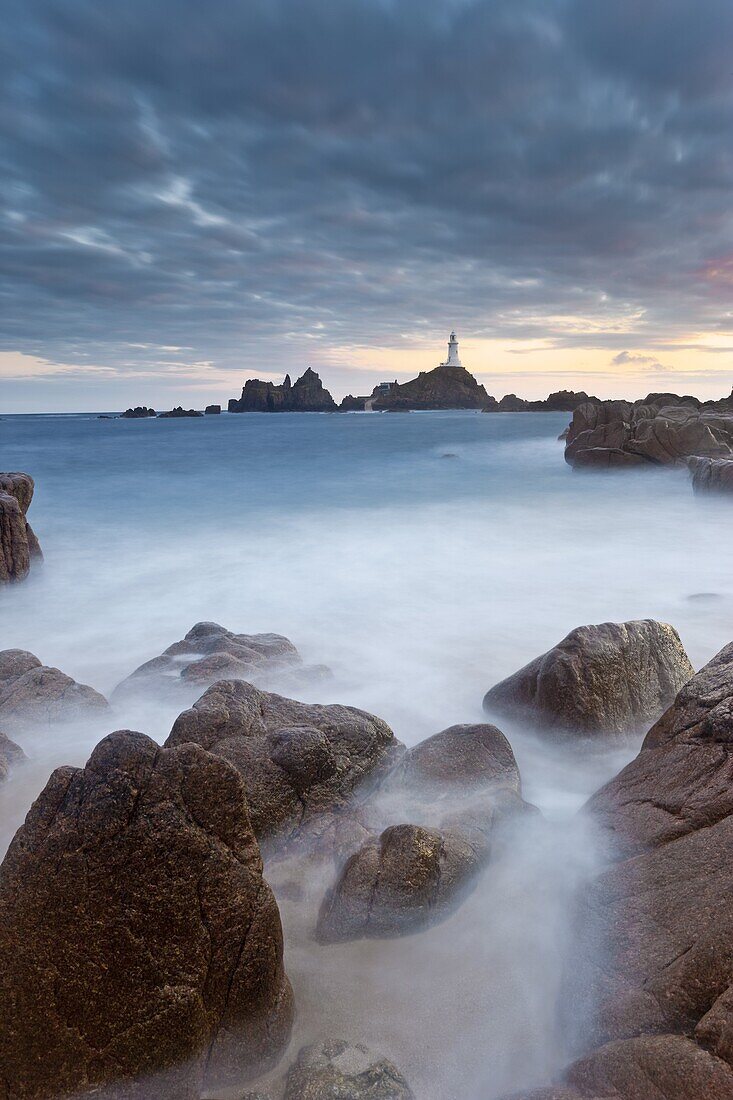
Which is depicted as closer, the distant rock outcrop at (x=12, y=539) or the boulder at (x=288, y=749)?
the boulder at (x=288, y=749)

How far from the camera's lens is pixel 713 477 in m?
22.5

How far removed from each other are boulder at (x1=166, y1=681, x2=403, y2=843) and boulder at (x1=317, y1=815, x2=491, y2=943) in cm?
62

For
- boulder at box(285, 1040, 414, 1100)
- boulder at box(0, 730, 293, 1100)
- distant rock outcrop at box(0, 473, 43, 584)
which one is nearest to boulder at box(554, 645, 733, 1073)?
boulder at box(285, 1040, 414, 1100)

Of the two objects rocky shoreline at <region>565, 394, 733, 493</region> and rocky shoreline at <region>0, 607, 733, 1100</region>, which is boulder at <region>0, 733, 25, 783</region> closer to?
rocky shoreline at <region>0, 607, 733, 1100</region>

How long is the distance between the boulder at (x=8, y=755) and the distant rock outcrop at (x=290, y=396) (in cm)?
15871

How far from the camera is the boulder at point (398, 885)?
3.87 meters

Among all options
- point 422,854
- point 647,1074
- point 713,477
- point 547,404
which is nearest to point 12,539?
point 422,854

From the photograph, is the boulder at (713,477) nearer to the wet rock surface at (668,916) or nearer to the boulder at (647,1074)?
the wet rock surface at (668,916)

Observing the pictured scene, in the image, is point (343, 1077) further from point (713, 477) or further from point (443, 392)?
point (443, 392)

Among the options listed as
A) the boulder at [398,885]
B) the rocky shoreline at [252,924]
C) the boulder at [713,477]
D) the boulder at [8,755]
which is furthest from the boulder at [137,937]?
the boulder at [713,477]

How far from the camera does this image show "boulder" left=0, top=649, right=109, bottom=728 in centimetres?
664

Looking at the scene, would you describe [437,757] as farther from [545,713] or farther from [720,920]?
[720,920]

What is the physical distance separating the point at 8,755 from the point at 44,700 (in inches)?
41.6

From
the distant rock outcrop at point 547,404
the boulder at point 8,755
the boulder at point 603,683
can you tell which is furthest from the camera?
the distant rock outcrop at point 547,404
